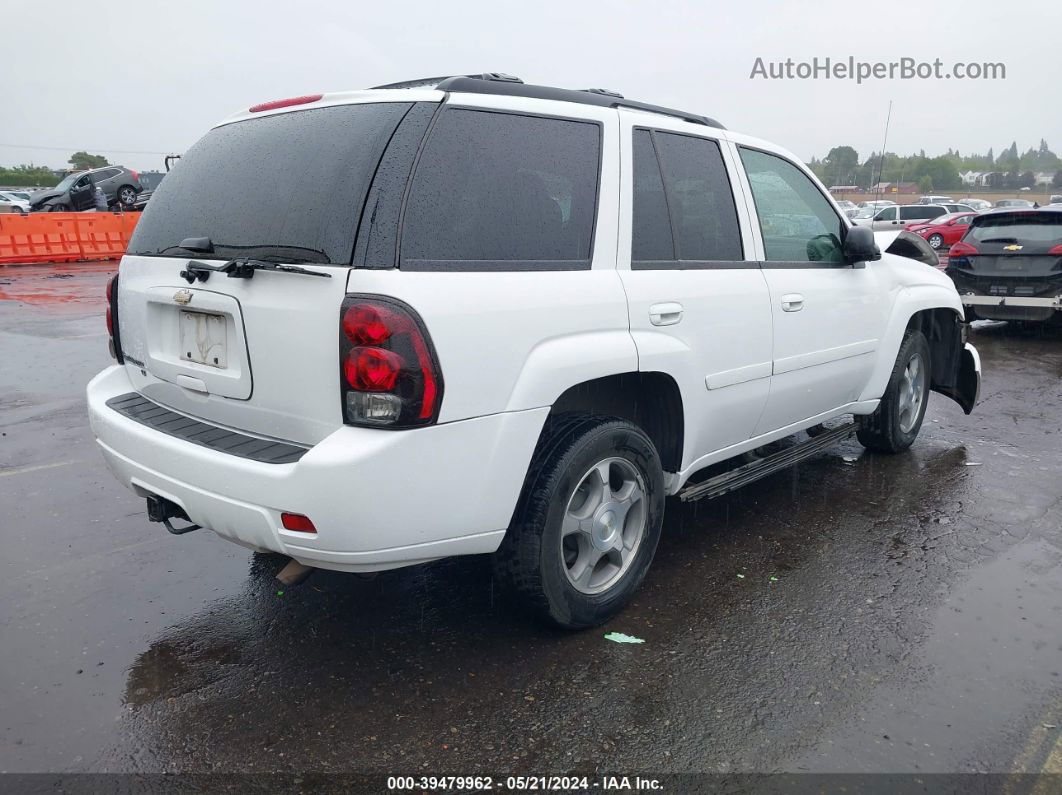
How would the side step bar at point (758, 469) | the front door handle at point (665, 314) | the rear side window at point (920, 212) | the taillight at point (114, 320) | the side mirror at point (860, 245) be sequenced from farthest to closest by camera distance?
the rear side window at point (920, 212)
the side mirror at point (860, 245)
the side step bar at point (758, 469)
the taillight at point (114, 320)
the front door handle at point (665, 314)

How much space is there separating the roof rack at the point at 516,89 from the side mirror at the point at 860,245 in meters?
1.39

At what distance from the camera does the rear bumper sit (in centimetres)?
246

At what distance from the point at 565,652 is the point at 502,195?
1680 mm

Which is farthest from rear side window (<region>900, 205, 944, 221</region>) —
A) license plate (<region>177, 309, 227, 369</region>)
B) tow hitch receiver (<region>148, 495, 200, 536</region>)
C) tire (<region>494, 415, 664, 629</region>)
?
tow hitch receiver (<region>148, 495, 200, 536</region>)

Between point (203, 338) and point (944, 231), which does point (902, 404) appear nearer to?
point (203, 338)

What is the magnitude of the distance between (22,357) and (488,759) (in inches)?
324

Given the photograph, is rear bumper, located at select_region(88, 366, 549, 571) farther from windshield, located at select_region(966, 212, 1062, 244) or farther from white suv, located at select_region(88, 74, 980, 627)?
windshield, located at select_region(966, 212, 1062, 244)

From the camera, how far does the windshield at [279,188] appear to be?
2.63 meters

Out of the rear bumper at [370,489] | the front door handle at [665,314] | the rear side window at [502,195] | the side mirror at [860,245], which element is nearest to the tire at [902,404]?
the side mirror at [860,245]

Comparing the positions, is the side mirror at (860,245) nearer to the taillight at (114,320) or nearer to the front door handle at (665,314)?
the front door handle at (665,314)

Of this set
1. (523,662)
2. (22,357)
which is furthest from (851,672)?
(22,357)

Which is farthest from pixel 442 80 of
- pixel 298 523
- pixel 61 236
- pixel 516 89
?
pixel 61 236

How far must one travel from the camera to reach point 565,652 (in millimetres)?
3102

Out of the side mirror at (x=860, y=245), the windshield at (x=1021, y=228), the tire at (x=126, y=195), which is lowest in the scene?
the windshield at (x=1021, y=228)
